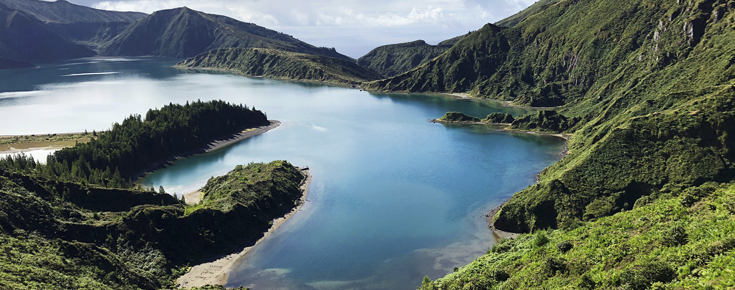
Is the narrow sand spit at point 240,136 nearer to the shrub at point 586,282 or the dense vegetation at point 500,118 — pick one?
the dense vegetation at point 500,118

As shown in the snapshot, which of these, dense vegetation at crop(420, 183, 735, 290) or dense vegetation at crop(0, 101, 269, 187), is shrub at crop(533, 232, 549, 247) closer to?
dense vegetation at crop(420, 183, 735, 290)

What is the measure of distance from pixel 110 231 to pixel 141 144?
210ft

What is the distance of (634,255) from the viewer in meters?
38.9

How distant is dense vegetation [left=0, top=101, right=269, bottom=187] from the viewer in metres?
96.1

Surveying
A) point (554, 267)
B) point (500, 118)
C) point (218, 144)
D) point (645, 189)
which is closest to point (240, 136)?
point (218, 144)

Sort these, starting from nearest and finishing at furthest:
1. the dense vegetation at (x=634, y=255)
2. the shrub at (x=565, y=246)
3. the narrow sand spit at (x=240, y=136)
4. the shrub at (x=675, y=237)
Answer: the dense vegetation at (x=634, y=255), the shrub at (x=675, y=237), the shrub at (x=565, y=246), the narrow sand spit at (x=240, y=136)

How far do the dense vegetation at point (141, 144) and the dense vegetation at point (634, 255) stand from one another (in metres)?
72.7

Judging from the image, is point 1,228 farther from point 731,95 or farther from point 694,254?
point 731,95

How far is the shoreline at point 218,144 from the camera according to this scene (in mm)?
123994

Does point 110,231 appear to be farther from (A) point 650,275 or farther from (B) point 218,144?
(B) point 218,144

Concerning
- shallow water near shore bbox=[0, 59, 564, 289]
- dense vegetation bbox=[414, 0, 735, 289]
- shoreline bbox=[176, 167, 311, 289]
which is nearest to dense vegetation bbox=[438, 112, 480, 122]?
shallow water near shore bbox=[0, 59, 564, 289]

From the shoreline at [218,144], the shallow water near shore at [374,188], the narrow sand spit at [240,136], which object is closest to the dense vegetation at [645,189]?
the shallow water near shore at [374,188]

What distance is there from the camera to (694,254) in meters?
Result: 32.9

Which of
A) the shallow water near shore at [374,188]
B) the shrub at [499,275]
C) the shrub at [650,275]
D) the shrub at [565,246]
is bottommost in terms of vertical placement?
the shallow water near shore at [374,188]
